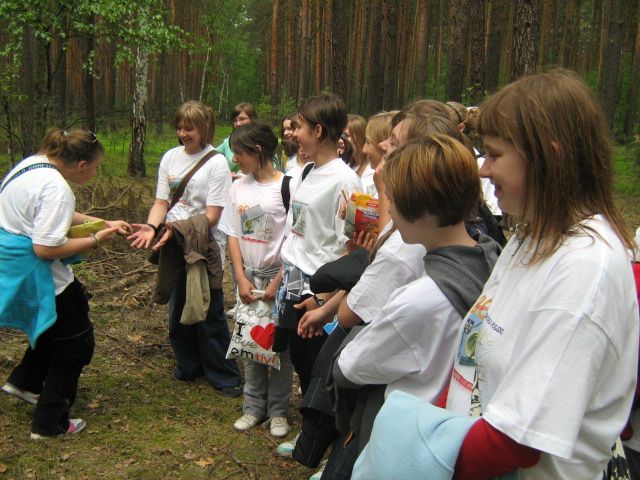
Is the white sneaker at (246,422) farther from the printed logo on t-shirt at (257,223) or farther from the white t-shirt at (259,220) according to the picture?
the printed logo on t-shirt at (257,223)

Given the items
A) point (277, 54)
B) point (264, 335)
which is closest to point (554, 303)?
point (264, 335)

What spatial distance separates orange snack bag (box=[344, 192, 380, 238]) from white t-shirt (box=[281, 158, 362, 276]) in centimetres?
46

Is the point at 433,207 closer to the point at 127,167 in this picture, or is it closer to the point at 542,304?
the point at 542,304

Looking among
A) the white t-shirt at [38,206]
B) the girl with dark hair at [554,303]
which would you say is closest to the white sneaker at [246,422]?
the white t-shirt at [38,206]

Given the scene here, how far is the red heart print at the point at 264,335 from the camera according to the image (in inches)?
148

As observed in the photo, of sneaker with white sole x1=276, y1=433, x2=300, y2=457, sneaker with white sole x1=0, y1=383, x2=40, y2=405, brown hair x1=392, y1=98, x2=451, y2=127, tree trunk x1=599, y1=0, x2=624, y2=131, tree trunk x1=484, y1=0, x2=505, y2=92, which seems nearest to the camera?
brown hair x1=392, y1=98, x2=451, y2=127

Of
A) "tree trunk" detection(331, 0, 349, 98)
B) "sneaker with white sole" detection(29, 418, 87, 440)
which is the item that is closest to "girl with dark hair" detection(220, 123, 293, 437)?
"sneaker with white sole" detection(29, 418, 87, 440)

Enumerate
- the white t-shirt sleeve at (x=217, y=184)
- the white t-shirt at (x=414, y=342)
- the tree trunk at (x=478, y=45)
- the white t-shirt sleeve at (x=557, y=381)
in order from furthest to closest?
1. the tree trunk at (x=478, y=45)
2. the white t-shirt sleeve at (x=217, y=184)
3. the white t-shirt at (x=414, y=342)
4. the white t-shirt sleeve at (x=557, y=381)

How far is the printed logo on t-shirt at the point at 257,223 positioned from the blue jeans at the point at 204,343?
2.49ft

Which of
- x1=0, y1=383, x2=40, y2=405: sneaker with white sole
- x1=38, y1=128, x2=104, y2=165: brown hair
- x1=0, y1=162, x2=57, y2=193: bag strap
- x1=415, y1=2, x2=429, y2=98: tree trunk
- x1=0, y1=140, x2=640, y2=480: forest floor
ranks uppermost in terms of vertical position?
x1=415, y1=2, x2=429, y2=98: tree trunk

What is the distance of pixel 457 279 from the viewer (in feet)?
5.79

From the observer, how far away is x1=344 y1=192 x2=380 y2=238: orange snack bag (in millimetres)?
2637

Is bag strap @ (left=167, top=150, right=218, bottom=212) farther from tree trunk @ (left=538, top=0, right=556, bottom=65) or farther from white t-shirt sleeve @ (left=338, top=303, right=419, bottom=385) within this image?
tree trunk @ (left=538, top=0, right=556, bottom=65)

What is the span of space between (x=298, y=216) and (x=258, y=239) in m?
0.57
